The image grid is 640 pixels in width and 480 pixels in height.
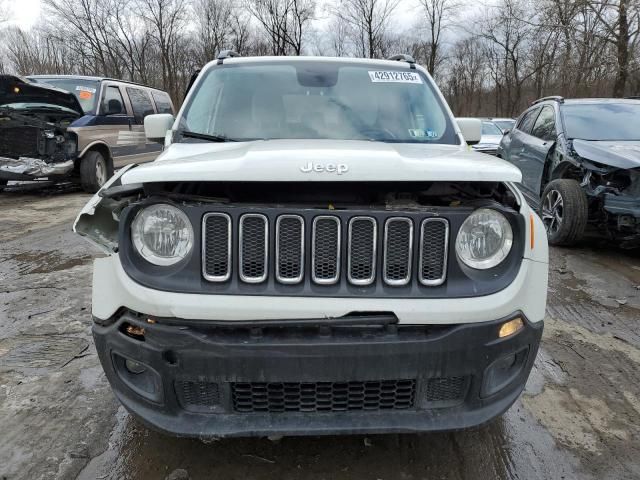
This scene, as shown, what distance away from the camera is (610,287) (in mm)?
4754

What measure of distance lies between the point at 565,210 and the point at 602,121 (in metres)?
1.51

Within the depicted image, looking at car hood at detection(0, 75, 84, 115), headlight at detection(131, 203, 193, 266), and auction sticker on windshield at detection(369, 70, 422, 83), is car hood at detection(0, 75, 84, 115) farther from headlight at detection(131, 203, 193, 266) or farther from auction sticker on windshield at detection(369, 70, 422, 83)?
headlight at detection(131, 203, 193, 266)

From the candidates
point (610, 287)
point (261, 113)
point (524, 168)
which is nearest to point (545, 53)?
point (524, 168)

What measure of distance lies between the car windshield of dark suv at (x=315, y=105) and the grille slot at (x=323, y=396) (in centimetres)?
157

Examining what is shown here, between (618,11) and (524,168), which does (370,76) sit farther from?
(618,11)

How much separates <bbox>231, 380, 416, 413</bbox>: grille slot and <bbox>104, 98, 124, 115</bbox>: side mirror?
9.18 meters

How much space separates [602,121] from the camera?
20.4 feet

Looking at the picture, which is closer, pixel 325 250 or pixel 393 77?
pixel 325 250

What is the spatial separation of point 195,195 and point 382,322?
868 millimetres

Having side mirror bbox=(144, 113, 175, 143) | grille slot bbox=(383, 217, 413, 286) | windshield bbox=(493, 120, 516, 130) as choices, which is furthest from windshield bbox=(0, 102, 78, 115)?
windshield bbox=(493, 120, 516, 130)

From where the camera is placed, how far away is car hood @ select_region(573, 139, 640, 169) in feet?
16.5

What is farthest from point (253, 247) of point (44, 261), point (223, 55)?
point (44, 261)

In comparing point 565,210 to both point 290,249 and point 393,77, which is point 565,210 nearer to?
point 393,77

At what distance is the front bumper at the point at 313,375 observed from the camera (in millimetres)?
1771
